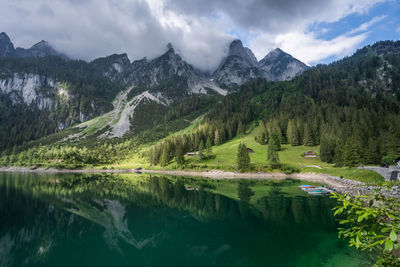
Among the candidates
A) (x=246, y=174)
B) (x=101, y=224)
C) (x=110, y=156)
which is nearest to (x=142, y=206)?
(x=101, y=224)

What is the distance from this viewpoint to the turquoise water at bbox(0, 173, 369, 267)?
22406 mm

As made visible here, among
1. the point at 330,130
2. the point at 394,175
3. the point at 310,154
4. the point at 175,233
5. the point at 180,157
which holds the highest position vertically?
the point at 330,130

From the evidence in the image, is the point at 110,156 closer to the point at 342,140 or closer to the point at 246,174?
the point at 246,174

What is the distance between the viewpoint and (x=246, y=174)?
94.4 meters

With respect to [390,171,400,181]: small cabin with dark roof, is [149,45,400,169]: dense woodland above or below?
above

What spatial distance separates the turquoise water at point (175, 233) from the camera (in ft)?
73.5

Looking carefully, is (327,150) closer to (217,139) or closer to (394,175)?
(394,175)

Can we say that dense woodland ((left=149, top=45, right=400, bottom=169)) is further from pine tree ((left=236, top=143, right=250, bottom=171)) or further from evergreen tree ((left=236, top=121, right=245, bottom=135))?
pine tree ((left=236, top=143, right=250, bottom=171))

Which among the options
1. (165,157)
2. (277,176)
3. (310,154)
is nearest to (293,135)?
(310,154)

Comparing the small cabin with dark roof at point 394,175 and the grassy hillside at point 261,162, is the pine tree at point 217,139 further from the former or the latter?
the small cabin with dark roof at point 394,175

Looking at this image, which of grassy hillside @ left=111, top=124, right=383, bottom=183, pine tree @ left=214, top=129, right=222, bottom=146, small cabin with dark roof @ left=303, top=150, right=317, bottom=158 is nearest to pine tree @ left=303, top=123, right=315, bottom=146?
grassy hillside @ left=111, top=124, right=383, bottom=183

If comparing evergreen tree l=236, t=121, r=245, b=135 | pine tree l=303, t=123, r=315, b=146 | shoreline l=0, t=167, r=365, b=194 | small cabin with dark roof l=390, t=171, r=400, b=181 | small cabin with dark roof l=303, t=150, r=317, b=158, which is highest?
evergreen tree l=236, t=121, r=245, b=135

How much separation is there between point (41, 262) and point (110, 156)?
16051 centimetres

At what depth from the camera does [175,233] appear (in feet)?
98.5
